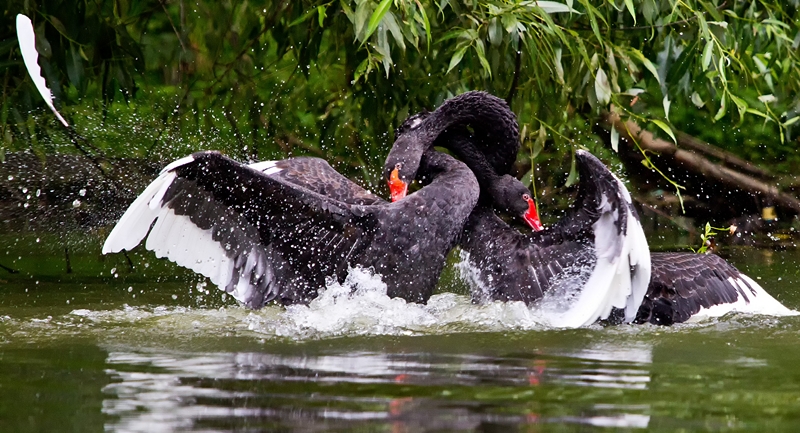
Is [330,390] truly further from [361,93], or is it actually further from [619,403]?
[361,93]

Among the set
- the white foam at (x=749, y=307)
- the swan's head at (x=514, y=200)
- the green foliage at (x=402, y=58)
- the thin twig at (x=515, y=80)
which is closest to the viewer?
the white foam at (x=749, y=307)

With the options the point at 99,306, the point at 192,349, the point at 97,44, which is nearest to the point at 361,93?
the point at 97,44

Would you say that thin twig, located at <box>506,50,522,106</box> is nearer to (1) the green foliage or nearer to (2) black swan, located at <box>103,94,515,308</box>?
(1) the green foliage

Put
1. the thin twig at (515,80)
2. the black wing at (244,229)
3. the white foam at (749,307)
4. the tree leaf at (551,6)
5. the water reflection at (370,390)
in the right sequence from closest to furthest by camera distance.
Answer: the water reflection at (370,390) < the black wing at (244,229) < the tree leaf at (551,6) < the white foam at (749,307) < the thin twig at (515,80)

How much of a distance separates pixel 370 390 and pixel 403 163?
1.99m

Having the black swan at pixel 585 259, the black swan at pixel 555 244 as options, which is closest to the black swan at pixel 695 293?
the black swan at pixel 585 259

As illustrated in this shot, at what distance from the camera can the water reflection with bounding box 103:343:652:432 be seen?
2.75 meters

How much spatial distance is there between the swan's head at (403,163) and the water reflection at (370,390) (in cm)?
123

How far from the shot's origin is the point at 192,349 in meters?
3.94

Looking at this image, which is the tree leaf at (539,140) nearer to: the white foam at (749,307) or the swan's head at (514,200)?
the swan's head at (514,200)

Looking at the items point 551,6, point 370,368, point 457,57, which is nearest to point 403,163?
point 457,57

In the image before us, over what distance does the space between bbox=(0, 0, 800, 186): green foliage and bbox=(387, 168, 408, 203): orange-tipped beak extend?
1.60 ft

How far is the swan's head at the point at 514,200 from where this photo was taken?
17.9ft

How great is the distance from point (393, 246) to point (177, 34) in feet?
6.09
